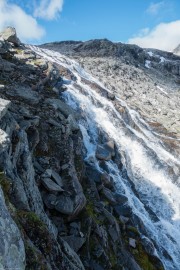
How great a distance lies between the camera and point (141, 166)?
119 ft

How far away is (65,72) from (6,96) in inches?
959

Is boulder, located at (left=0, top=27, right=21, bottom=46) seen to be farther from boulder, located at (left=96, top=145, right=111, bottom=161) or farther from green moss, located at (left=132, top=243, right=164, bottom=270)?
green moss, located at (left=132, top=243, right=164, bottom=270)

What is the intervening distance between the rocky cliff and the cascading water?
11.7 inches

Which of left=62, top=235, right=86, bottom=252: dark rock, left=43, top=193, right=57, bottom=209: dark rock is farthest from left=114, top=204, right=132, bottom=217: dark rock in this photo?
left=43, top=193, right=57, bottom=209: dark rock

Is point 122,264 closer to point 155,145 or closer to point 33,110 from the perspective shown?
point 33,110

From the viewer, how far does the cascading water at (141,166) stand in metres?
27.6

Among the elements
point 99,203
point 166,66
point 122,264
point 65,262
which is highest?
point 166,66

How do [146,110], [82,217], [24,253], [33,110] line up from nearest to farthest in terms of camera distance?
[24,253] < [82,217] < [33,110] < [146,110]

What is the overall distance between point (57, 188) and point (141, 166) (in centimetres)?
1971

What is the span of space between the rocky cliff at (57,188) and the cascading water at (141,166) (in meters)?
0.30

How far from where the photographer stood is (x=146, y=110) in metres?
54.5

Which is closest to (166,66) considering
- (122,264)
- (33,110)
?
(33,110)

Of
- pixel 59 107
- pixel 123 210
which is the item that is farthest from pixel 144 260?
pixel 59 107

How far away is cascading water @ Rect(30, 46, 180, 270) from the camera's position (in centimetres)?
2762
